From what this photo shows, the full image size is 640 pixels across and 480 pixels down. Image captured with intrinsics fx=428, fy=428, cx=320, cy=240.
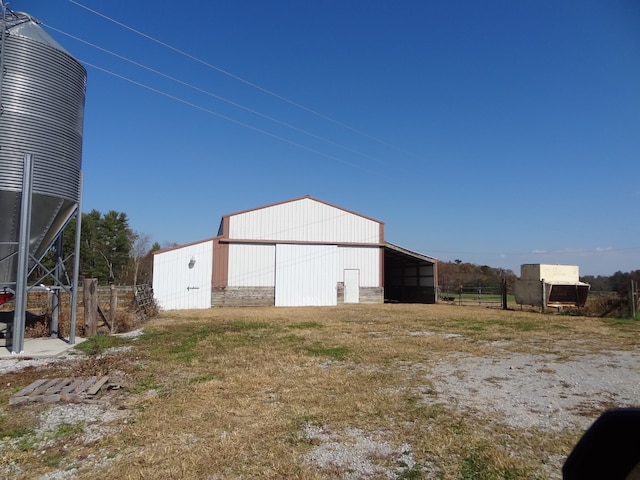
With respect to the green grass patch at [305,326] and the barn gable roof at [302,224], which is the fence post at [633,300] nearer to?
the barn gable roof at [302,224]

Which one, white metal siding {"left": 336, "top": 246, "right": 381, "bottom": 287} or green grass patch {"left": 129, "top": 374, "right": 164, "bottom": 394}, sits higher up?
white metal siding {"left": 336, "top": 246, "right": 381, "bottom": 287}

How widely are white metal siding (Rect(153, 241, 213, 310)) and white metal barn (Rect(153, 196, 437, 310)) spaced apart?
5 centimetres

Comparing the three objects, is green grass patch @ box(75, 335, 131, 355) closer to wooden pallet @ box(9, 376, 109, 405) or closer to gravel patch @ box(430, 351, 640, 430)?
wooden pallet @ box(9, 376, 109, 405)

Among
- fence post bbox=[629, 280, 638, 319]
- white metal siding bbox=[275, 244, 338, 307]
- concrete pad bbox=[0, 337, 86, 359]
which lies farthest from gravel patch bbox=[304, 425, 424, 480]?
white metal siding bbox=[275, 244, 338, 307]

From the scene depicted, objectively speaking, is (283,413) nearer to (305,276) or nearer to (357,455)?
(357,455)

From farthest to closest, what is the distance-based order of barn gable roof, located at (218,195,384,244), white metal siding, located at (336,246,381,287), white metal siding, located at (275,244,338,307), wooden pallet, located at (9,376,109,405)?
white metal siding, located at (336,246,381,287)
white metal siding, located at (275,244,338,307)
barn gable roof, located at (218,195,384,244)
wooden pallet, located at (9,376,109,405)

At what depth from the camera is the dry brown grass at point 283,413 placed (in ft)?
13.0

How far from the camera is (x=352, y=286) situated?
2877 cm

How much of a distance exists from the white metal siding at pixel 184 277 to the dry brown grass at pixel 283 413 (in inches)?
538

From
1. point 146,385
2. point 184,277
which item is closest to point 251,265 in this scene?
point 184,277

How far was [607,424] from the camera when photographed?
4.73ft

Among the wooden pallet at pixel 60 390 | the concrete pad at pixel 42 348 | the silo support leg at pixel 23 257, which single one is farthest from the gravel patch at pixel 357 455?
the silo support leg at pixel 23 257

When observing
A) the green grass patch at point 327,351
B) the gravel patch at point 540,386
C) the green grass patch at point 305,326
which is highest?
the gravel patch at point 540,386

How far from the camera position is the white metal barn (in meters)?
25.2
